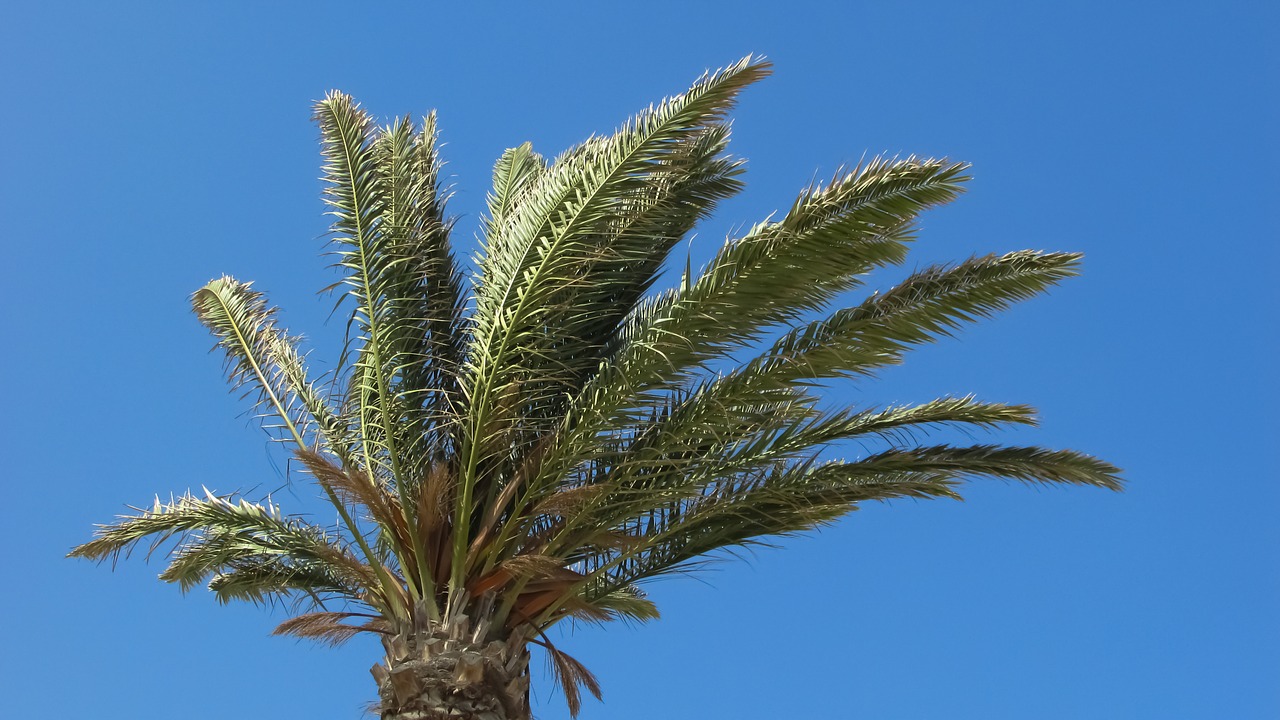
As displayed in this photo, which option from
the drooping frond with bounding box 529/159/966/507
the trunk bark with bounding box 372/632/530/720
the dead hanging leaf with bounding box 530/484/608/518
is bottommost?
the trunk bark with bounding box 372/632/530/720

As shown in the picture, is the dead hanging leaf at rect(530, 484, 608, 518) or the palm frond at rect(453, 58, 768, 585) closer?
the palm frond at rect(453, 58, 768, 585)

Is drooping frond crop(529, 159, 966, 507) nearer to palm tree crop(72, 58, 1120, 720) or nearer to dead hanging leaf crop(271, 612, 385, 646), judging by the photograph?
palm tree crop(72, 58, 1120, 720)

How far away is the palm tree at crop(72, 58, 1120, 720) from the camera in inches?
365

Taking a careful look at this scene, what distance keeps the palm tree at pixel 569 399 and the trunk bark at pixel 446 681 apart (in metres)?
0.02

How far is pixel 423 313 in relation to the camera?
10734mm

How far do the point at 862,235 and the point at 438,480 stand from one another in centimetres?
364

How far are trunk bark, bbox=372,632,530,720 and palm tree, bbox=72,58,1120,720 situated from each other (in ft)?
0.06

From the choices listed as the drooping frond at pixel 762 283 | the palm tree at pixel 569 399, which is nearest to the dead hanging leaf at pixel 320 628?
the palm tree at pixel 569 399

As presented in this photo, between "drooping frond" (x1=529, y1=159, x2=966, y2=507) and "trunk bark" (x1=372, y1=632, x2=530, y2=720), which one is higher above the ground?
"drooping frond" (x1=529, y1=159, x2=966, y2=507)

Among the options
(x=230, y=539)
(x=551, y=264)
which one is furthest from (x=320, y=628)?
(x=551, y=264)

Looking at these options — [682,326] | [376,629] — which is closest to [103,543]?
[376,629]

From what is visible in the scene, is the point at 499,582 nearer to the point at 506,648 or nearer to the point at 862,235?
the point at 506,648

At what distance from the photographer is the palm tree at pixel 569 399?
30.4ft

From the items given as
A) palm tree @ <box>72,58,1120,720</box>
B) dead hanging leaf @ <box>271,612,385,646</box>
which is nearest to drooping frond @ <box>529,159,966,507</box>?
palm tree @ <box>72,58,1120,720</box>
